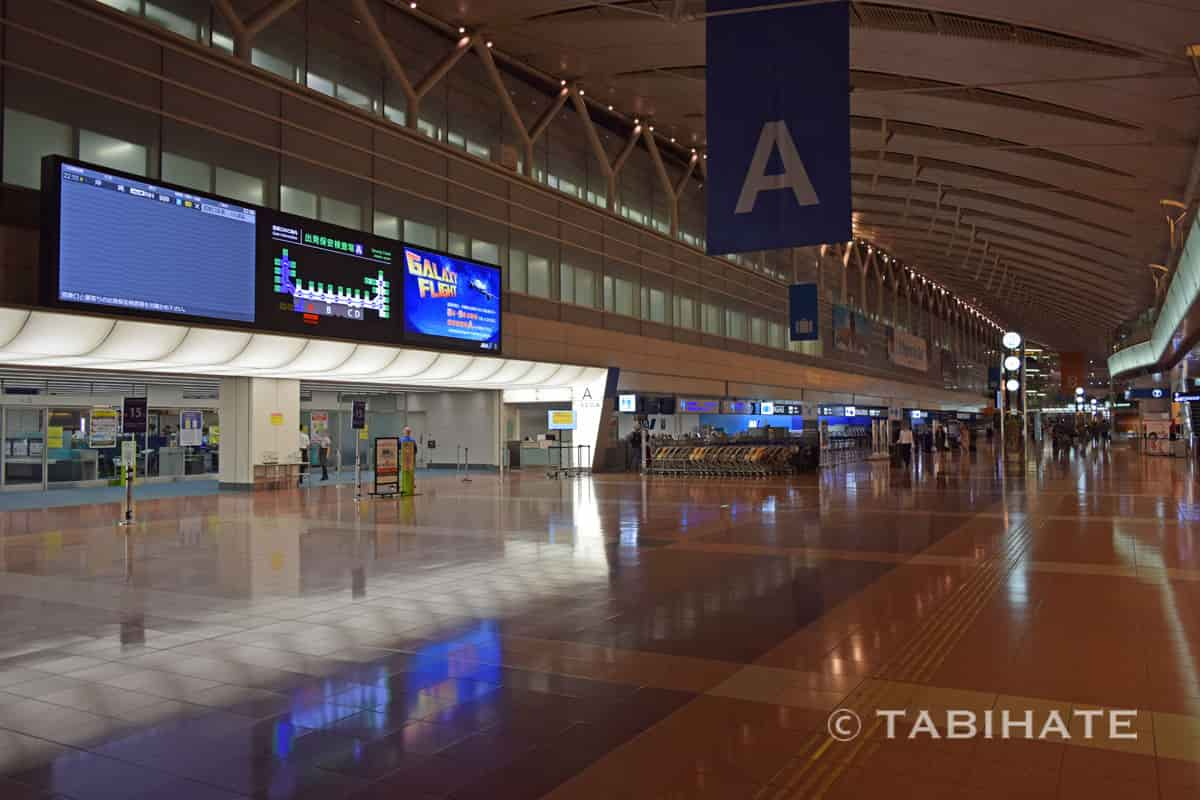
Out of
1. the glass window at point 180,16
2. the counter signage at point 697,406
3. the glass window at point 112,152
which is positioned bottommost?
the counter signage at point 697,406

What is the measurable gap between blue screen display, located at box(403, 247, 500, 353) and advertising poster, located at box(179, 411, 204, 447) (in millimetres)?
8858

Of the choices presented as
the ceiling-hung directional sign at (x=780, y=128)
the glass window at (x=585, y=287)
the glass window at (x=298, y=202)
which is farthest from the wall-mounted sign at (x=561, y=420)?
the ceiling-hung directional sign at (x=780, y=128)

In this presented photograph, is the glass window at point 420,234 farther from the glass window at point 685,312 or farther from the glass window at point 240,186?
the glass window at point 685,312

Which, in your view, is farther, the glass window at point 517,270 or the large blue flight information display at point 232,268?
the glass window at point 517,270

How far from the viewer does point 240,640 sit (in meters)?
6.76

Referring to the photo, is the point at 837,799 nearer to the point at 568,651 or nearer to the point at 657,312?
the point at 568,651

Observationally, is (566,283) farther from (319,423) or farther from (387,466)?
(387,466)

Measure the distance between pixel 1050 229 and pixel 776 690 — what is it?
38.6 m

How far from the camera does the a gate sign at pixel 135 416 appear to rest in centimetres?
1500

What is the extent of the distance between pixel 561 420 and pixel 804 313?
1011 centimetres

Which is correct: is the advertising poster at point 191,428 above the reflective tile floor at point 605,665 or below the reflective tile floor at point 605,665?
above

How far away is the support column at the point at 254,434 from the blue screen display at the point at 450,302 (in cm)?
425

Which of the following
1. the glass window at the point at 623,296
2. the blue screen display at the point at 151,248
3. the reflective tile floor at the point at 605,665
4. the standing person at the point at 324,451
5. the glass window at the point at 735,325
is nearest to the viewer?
the reflective tile floor at the point at 605,665

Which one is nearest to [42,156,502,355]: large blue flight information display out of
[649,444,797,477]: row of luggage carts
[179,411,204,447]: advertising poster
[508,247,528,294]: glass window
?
[508,247,528,294]: glass window
